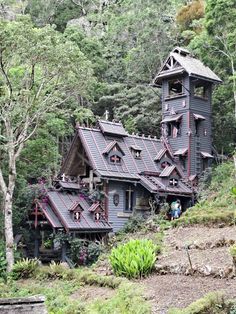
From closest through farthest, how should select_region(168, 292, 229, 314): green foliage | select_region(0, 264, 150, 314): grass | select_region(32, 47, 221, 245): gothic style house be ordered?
select_region(168, 292, 229, 314): green foliage
select_region(0, 264, 150, 314): grass
select_region(32, 47, 221, 245): gothic style house

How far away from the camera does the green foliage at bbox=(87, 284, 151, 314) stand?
42.9 ft

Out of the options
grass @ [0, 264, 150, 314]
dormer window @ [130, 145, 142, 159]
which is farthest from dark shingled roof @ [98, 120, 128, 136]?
grass @ [0, 264, 150, 314]

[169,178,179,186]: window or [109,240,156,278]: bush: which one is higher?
[169,178,179,186]: window

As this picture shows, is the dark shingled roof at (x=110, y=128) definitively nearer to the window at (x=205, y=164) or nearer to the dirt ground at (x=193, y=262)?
the window at (x=205, y=164)

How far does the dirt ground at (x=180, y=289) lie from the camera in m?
12.9

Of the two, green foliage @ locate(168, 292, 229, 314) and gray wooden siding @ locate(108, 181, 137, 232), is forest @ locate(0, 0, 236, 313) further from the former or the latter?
green foliage @ locate(168, 292, 229, 314)

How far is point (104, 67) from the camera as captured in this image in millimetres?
41812

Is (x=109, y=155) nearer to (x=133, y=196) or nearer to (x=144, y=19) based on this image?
(x=133, y=196)

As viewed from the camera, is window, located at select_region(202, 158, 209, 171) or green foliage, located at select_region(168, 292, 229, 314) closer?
green foliage, located at select_region(168, 292, 229, 314)

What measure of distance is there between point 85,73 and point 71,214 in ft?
22.4

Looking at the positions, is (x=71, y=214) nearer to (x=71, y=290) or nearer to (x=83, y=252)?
(x=83, y=252)

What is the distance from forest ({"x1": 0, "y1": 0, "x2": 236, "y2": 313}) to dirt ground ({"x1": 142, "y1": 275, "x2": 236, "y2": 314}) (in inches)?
367

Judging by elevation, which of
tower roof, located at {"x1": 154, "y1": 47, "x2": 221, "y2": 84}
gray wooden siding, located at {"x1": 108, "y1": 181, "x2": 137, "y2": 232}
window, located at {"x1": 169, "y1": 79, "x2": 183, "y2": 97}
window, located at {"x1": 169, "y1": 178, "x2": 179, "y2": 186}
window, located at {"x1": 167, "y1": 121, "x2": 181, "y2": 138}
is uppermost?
tower roof, located at {"x1": 154, "y1": 47, "x2": 221, "y2": 84}

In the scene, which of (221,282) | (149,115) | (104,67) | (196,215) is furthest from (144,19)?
(221,282)
